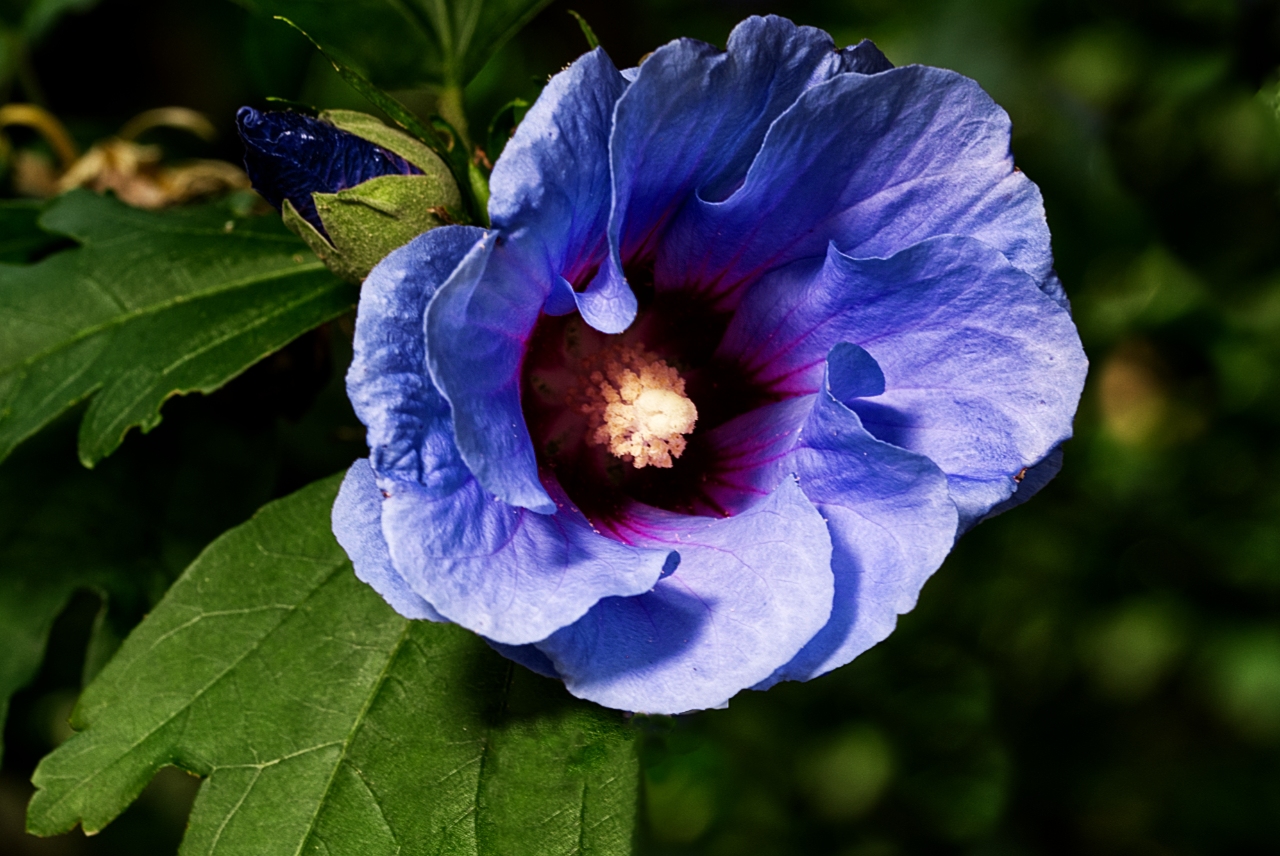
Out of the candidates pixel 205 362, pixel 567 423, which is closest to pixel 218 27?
pixel 205 362

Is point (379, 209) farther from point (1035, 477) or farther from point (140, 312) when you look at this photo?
point (1035, 477)

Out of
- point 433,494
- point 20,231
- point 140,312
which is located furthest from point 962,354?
point 20,231

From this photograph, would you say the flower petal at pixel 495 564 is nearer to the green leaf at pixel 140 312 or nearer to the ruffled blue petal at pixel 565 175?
the ruffled blue petal at pixel 565 175

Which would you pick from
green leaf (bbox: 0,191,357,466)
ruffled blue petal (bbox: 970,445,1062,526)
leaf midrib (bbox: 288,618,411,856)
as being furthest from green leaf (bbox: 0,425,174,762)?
ruffled blue petal (bbox: 970,445,1062,526)

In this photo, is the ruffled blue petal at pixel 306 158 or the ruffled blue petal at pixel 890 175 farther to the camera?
the ruffled blue petal at pixel 306 158

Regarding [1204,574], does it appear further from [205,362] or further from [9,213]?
[9,213]

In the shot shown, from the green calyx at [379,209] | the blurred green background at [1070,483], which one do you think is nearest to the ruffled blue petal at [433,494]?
the green calyx at [379,209]

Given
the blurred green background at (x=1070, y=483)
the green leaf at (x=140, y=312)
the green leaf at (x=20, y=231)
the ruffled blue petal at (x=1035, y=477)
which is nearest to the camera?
the ruffled blue petal at (x=1035, y=477)
